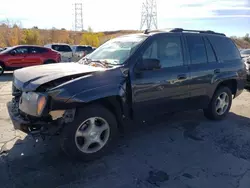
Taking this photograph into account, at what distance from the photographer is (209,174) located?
136 inches

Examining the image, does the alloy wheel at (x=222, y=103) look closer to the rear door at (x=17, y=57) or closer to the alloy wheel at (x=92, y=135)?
the alloy wheel at (x=92, y=135)

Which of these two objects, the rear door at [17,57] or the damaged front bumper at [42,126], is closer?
the damaged front bumper at [42,126]

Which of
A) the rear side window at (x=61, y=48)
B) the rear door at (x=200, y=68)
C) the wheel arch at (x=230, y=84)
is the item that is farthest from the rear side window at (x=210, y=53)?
the rear side window at (x=61, y=48)

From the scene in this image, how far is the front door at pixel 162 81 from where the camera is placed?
4.00m

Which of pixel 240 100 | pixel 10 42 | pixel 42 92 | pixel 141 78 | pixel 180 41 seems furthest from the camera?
pixel 10 42

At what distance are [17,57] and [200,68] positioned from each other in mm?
11599

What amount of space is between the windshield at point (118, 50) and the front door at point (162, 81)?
9.1 inches

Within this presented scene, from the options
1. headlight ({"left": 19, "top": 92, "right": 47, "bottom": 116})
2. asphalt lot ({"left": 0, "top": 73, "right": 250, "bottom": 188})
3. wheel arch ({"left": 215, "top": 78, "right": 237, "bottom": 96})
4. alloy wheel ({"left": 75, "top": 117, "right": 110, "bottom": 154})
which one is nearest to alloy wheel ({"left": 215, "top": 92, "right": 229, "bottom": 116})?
wheel arch ({"left": 215, "top": 78, "right": 237, "bottom": 96})

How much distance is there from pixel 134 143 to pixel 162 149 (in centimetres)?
49

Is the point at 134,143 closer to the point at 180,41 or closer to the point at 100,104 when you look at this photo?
the point at 100,104

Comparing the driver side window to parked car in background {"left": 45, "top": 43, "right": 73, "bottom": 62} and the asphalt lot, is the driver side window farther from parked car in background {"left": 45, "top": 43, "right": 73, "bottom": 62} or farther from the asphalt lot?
parked car in background {"left": 45, "top": 43, "right": 73, "bottom": 62}

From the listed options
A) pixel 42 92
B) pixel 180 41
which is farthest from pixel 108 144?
pixel 180 41

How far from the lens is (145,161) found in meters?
3.74

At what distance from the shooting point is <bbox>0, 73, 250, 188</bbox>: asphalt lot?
3207 millimetres
